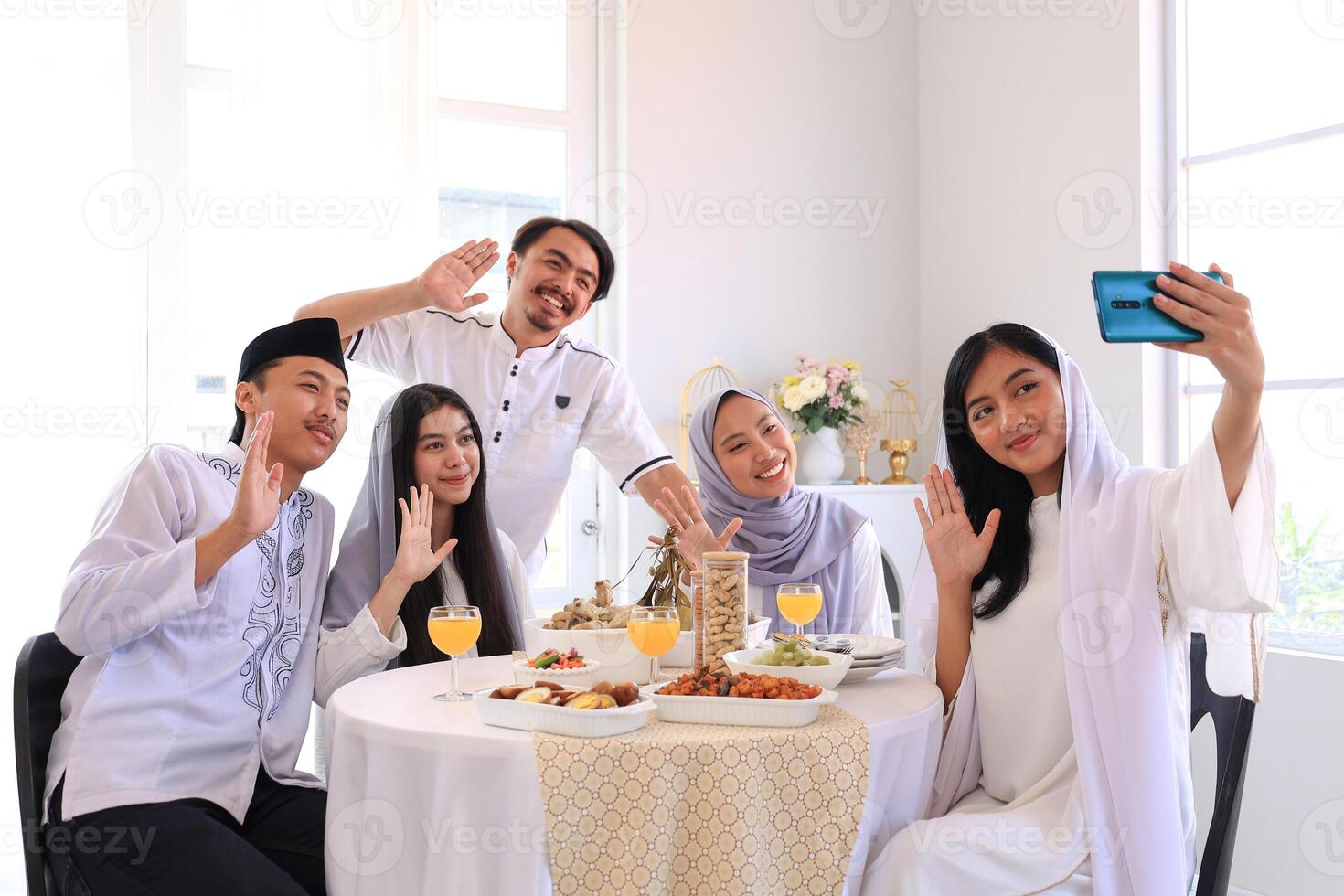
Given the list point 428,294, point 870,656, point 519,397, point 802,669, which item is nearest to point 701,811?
point 802,669

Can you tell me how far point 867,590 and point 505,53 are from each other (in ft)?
9.36

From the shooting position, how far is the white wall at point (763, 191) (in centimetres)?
480

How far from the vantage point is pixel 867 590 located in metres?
3.23

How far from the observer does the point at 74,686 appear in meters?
2.14

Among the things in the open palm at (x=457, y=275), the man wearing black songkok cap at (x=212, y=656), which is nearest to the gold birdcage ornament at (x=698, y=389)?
the open palm at (x=457, y=275)

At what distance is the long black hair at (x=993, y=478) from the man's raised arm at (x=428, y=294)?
1.38 meters

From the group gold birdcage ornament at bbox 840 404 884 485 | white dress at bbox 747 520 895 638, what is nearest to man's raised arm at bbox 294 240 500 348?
white dress at bbox 747 520 895 638

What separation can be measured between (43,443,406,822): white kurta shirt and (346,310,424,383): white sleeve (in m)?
0.99

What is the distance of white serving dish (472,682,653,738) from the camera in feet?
5.62

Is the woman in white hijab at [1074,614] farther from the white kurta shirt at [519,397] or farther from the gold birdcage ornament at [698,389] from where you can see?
the gold birdcage ornament at [698,389]

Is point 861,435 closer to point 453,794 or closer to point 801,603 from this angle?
point 801,603

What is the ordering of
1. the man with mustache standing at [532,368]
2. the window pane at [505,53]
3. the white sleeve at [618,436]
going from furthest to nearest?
the window pane at [505,53] < the white sleeve at [618,436] < the man with mustache standing at [532,368]

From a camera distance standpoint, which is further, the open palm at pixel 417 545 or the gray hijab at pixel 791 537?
the gray hijab at pixel 791 537

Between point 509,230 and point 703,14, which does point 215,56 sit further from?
point 703,14
